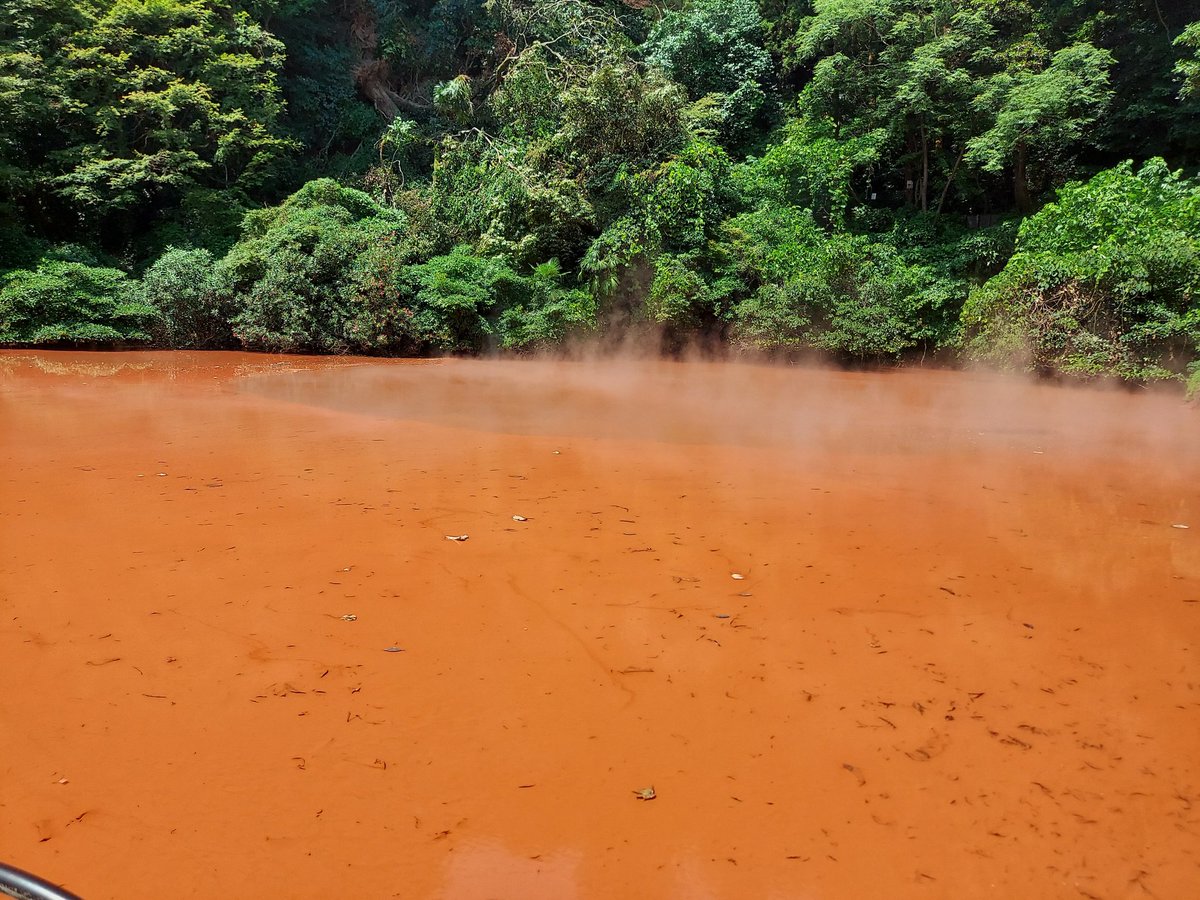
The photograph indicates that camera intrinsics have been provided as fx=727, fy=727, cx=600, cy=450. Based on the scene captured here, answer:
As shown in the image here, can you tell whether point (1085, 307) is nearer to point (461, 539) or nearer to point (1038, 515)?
point (1038, 515)

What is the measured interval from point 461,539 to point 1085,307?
35.6 ft

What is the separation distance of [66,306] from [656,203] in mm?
11888

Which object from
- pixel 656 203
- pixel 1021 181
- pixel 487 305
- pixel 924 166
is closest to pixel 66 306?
pixel 487 305

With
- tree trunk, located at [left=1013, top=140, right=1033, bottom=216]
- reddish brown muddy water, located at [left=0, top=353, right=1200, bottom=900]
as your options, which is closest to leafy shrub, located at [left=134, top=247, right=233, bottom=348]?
reddish brown muddy water, located at [left=0, top=353, right=1200, bottom=900]

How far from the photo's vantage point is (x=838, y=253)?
528 inches

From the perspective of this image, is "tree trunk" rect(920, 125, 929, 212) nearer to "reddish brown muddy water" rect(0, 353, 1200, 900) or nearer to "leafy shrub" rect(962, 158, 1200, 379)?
"leafy shrub" rect(962, 158, 1200, 379)

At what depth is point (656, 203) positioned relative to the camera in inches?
559

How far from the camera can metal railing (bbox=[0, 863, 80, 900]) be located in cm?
95

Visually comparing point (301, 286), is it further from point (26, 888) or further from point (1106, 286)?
point (26, 888)

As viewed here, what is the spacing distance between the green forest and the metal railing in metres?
12.8

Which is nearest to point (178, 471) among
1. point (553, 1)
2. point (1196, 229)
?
point (1196, 229)

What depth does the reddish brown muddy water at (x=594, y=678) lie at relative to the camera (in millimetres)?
1986

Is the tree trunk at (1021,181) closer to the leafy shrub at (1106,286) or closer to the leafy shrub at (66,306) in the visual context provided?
the leafy shrub at (1106,286)

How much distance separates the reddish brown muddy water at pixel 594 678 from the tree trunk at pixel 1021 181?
11003mm
